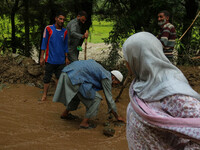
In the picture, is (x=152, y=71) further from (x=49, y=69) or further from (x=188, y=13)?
(x=188, y=13)

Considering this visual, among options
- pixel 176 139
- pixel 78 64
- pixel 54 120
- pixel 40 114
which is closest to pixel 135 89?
pixel 176 139

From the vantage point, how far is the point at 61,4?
765 centimetres

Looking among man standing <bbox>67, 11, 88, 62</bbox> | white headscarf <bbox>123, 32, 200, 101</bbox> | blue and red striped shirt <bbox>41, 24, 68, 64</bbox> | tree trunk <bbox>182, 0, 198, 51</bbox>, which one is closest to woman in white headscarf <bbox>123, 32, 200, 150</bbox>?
white headscarf <bbox>123, 32, 200, 101</bbox>

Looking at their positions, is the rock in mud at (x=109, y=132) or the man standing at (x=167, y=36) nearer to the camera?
the rock in mud at (x=109, y=132)

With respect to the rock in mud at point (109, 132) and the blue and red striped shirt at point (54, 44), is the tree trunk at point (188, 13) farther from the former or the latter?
the rock in mud at point (109, 132)

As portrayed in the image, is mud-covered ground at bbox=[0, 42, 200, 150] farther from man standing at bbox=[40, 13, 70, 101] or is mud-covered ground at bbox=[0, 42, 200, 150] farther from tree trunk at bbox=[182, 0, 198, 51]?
tree trunk at bbox=[182, 0, 198, 51]

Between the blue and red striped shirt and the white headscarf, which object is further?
the blue and red striped shirt

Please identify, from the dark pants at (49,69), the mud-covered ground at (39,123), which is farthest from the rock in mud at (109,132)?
the dark pants at (49,69)

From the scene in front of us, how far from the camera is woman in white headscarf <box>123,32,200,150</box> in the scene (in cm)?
119

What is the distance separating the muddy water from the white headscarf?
221 cm

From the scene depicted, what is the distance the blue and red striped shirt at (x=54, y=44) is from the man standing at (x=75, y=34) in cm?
29

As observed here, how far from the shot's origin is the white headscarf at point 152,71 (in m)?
1.29

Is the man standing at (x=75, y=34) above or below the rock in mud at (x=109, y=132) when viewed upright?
above

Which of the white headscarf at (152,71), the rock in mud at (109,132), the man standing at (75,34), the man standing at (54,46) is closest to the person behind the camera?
the white headscarf at (152,71)
